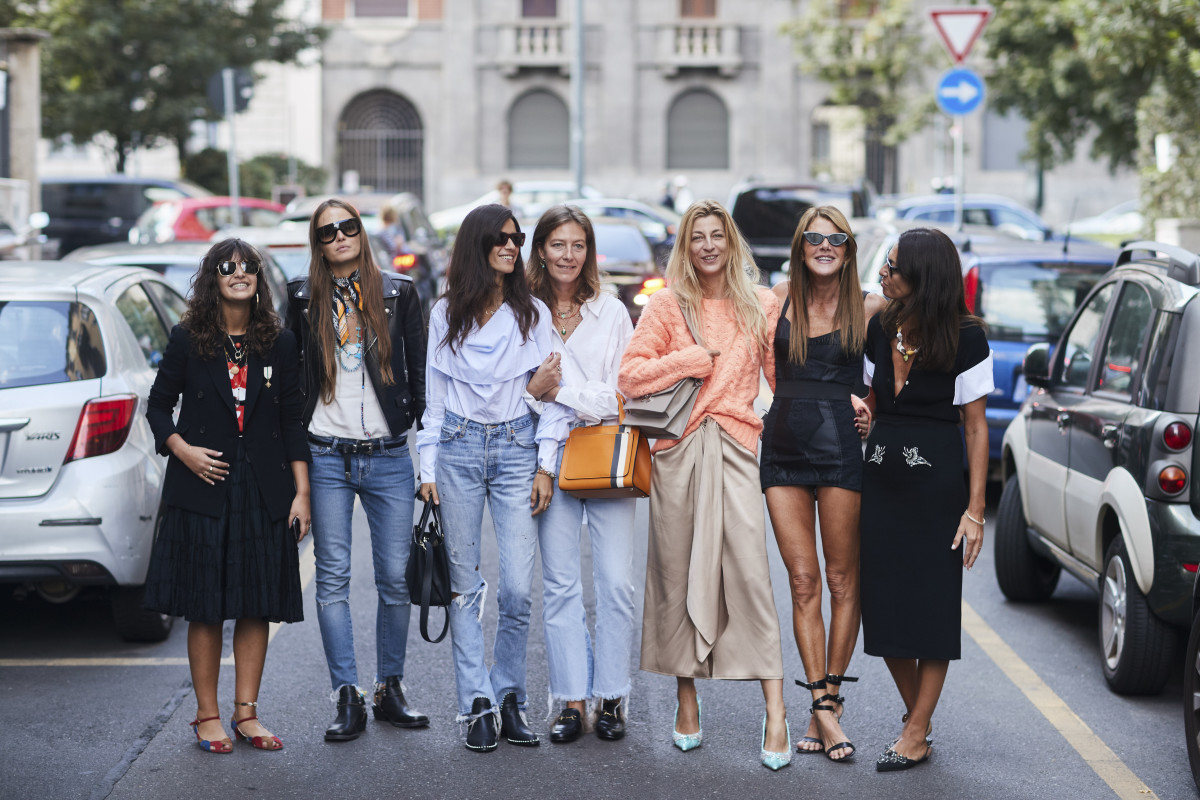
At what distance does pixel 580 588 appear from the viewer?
5285mm

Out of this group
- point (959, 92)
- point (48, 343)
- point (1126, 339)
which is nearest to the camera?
point (48, 343)

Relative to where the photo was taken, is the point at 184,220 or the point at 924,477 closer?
the point at 924,477

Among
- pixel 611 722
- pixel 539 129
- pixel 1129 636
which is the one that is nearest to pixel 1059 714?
pixel 1129 636

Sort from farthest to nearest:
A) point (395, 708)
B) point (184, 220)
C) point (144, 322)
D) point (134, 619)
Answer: point (184, 220) → point (144, 322) → point (134, 619) → point (395, 708)

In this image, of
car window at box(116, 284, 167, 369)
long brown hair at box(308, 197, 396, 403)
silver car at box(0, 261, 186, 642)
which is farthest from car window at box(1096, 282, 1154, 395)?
car window at box(116, 284, 167, 369)

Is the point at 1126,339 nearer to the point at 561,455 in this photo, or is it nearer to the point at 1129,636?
the point at 1129,636

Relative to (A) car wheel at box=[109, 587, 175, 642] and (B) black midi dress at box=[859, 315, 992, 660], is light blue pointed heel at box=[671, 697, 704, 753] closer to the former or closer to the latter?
(B) black midi dress at box=[859, 315, 992, 660]

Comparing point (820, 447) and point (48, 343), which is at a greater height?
point (48, 343)

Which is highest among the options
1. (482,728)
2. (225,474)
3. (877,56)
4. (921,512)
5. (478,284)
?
(877,56)

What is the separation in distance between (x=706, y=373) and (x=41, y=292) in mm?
3184

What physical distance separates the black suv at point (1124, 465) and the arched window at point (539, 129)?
3745cm

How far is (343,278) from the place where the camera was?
17.6 feet

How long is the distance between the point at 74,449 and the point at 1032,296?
19.9ft

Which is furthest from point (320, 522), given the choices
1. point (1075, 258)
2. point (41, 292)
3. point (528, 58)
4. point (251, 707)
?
point (528, 58)
